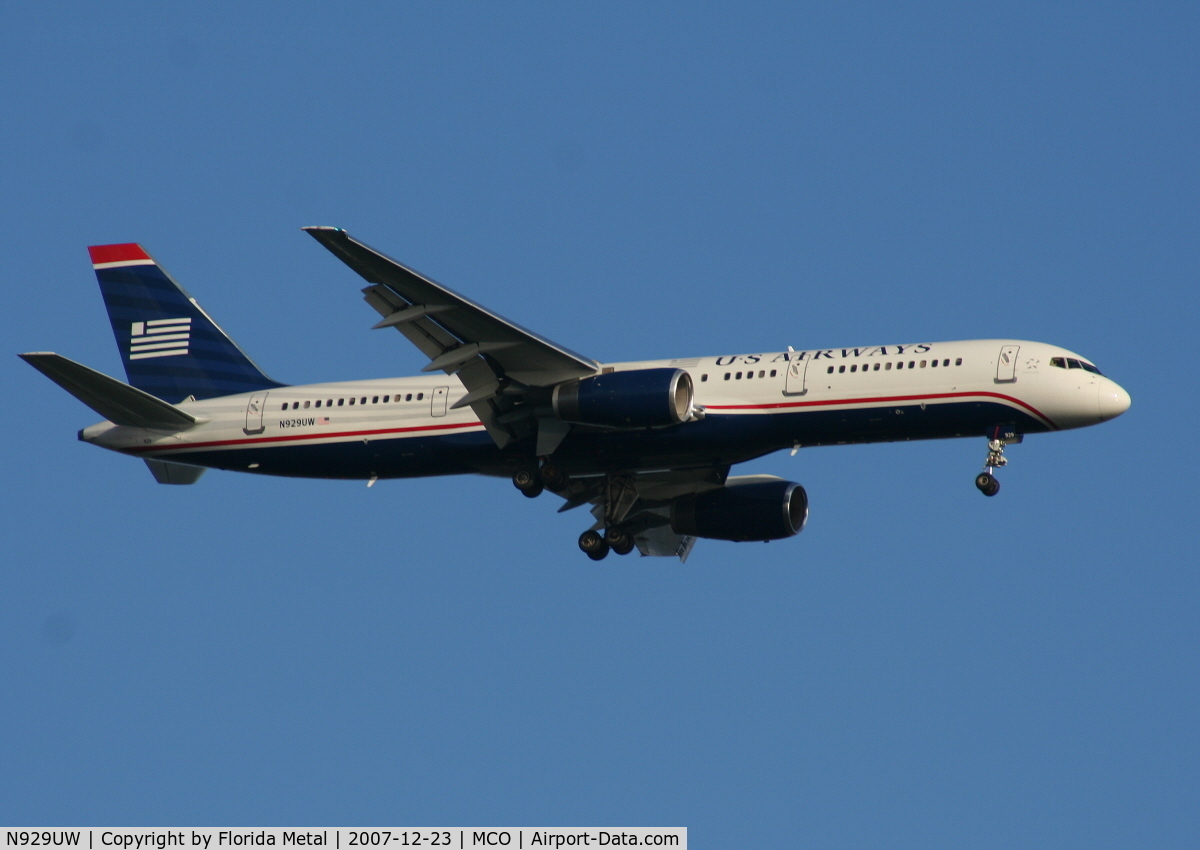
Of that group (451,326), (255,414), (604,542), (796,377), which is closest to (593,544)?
(604,542)

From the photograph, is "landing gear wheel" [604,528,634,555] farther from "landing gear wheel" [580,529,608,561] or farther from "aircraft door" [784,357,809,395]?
"aircraft door" [784,357,809,395]

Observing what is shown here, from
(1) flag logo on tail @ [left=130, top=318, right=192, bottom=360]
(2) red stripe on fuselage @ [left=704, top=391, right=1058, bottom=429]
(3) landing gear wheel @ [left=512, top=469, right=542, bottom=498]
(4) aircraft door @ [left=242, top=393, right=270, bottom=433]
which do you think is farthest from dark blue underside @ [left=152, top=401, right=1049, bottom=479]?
(1) flag logo on tail @ [left=130, top=318, right=192, bottom=360]

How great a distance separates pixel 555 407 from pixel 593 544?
617 centimetres

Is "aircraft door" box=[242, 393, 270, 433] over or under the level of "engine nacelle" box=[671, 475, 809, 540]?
over

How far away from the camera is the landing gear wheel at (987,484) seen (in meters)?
40.2

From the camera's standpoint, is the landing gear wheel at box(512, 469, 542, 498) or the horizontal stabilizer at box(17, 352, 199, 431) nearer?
the horizontal stabilizer at box(17, 352, 199, 431)

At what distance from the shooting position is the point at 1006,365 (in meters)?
39.9

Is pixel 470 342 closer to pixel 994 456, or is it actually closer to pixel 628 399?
pixel 628 399

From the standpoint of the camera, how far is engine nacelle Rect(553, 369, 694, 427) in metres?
39.9

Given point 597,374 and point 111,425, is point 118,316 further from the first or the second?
point 597,374

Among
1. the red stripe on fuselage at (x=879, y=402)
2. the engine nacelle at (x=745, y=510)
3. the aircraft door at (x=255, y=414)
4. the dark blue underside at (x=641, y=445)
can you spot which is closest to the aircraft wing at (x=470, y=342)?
the dark blue underside at (x=641, y=445)

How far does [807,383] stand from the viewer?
40.8 meters

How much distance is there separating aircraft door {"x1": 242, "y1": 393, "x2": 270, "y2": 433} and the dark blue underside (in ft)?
1.83

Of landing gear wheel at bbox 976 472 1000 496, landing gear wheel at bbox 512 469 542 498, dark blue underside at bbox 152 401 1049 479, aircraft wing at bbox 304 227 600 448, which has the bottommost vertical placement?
landing gear wheel at bbox 976 472 1000 496
